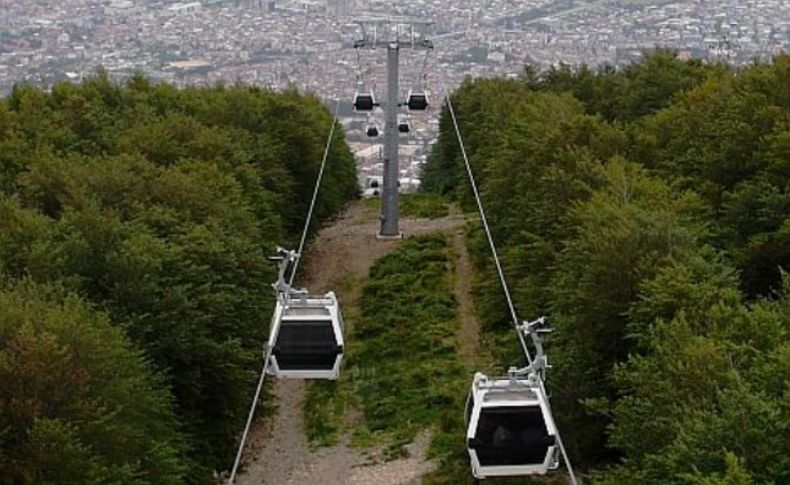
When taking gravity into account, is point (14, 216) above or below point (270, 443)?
above

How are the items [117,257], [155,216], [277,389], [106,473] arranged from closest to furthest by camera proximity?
[106,473]
[117,257]
[155,216]
[277,389]

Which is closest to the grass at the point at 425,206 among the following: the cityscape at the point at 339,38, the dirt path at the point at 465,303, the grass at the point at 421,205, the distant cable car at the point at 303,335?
the grass at the point at 421,205

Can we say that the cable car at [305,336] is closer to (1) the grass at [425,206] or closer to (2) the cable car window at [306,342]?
(2) the cable car window at [306,342]

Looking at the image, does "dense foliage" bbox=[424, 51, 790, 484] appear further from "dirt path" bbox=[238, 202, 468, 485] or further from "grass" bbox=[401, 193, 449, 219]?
"grass" bbox=[401, 193, 449, 219]

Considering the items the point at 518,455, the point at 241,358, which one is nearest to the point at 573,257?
the point at 241,358

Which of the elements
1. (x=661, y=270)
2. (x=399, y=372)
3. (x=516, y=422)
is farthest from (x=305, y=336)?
(x=399, y=372)

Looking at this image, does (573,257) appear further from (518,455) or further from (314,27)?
(314,27)

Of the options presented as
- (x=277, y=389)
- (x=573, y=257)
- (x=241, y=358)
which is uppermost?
(x=573, y=257)
